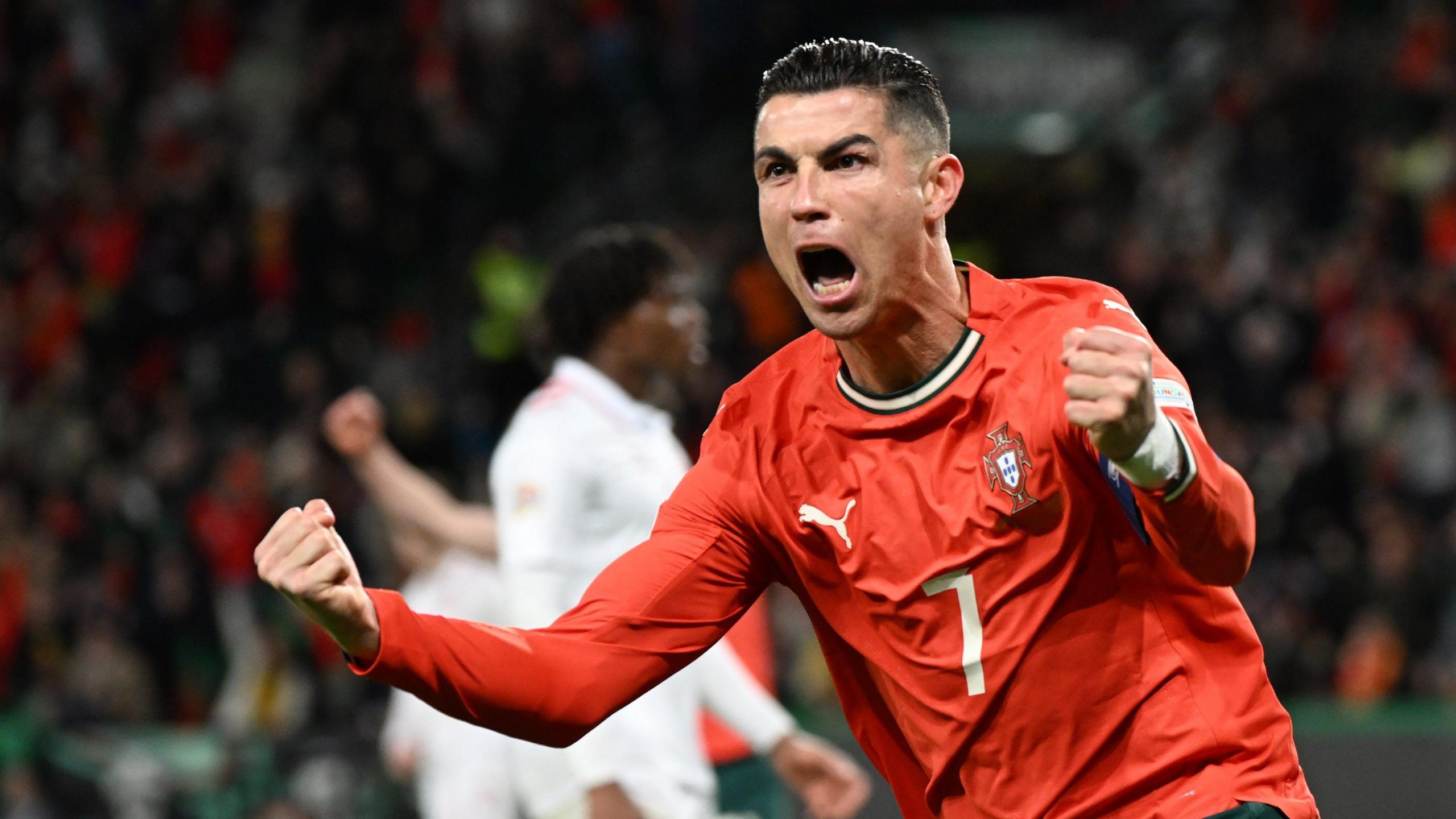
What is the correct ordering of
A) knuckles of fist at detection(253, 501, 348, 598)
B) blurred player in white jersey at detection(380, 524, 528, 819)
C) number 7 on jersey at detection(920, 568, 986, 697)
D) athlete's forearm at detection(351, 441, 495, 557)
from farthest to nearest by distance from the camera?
blurred player in white jersey at detection(380, 524, 528, 819), athlete's forearm at detection(351, 441, 495, 557), number 7 on jersey at detection(920, 568, 986, 697), knuckles of fist at detection(253, 501, 348, 598)

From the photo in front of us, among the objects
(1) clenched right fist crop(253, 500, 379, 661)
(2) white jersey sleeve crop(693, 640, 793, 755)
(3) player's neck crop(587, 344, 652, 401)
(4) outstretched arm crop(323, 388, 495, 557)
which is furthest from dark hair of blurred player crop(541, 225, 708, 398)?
(1) clenched right fist crop(253, 500, 379, 661)

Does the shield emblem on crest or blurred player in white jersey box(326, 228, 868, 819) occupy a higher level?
the shield emblem on crest

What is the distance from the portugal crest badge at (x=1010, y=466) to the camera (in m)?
3.12

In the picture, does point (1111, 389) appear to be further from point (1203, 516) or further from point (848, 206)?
point (848, 206)

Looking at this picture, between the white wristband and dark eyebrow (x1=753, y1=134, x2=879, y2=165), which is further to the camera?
dark eyebrow (x1=753, y1=134, x2=879, y2=165)

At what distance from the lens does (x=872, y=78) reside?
3285 millimetres

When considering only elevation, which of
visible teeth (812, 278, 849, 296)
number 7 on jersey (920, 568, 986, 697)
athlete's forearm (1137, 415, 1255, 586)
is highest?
visible teeth (812, 278, 849, 296)

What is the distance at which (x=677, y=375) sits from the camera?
5.63 m

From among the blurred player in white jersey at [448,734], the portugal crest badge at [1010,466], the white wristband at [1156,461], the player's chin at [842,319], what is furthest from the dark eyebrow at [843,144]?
the blurred player in white jersey at [448,734]

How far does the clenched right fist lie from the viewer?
114 inches

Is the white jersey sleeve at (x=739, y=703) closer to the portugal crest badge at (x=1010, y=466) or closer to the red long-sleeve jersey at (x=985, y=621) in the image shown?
the red long-sleeve jersey at (x=985, y=621)

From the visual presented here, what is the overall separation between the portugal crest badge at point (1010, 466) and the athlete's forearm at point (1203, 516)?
1.06ft

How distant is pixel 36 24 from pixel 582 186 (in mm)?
5445

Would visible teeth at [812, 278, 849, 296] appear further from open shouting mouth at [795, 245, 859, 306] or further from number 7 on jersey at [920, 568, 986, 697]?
number 7 on jersey at [920, 568, 986, 697]
